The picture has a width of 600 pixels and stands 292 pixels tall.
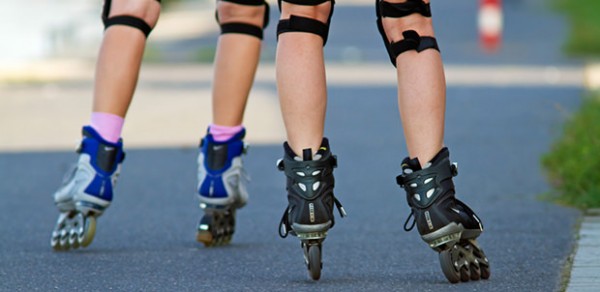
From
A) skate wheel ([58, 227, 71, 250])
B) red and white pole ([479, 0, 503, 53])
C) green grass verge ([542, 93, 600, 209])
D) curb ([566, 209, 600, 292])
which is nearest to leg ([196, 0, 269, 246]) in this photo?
skate wheel ([58, 227, 71, 250])

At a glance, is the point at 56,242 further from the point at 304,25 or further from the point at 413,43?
the point at 413,43

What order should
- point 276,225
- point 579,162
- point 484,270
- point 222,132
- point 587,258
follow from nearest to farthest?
point 484,270
point 587,258
point 222,132
point 276,225
point 579,162

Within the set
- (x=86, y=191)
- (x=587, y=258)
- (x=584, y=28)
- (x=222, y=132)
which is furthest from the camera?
(x=584, y=28)

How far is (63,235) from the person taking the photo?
4777 mm

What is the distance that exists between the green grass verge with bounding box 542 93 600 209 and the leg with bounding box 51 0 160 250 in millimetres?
1883

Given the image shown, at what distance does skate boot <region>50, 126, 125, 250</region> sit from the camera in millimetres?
4680

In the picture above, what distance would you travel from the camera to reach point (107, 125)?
478 cm

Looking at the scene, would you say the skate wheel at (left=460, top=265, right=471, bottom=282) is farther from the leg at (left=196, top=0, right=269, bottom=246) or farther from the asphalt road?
the leg at (left=196, top=0, right=269, bottom=246)

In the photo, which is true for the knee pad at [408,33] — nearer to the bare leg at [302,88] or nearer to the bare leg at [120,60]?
the bare leg at [302,88]

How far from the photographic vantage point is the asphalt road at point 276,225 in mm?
4242

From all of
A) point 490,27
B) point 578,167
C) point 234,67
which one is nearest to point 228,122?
point 234,67

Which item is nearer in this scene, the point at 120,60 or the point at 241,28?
the point at 120,60

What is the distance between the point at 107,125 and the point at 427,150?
1.11 metres

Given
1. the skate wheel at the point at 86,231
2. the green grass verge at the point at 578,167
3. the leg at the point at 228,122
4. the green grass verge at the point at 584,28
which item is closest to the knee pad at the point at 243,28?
the leg at the point at 228,122
